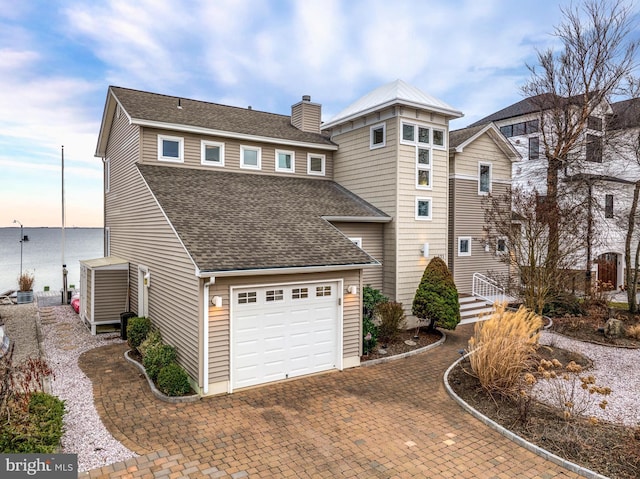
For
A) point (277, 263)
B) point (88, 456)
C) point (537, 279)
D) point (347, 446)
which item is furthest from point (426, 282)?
point (88, 456)

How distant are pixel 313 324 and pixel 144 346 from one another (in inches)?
173

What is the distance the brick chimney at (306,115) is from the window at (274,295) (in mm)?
10000

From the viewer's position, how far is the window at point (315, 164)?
52.6 feet

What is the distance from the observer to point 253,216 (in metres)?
11.1

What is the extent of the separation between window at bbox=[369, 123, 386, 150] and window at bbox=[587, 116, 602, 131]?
406 inches

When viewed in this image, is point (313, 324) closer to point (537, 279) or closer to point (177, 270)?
point (177, 270)

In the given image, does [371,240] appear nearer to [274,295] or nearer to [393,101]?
[393,101]

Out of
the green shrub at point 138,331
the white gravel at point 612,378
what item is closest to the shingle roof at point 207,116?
the green shrub at point 138,331

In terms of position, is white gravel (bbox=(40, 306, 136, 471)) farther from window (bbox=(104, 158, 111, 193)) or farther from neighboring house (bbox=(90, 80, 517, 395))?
window (bbox=(104, 158, 111, 193))

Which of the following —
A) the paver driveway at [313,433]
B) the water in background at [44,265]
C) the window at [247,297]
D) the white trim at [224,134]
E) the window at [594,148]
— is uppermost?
the window at [594,148]

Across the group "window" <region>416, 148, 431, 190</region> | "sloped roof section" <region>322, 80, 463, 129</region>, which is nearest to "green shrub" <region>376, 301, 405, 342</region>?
"window" <region>416, 148, 431, 190</region>

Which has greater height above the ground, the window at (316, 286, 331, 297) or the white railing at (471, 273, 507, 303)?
the window at (316, 286, 331, 297)

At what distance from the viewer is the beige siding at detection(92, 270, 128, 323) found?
13312 millimetres

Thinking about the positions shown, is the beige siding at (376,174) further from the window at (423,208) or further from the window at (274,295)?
the window at (274,295)
